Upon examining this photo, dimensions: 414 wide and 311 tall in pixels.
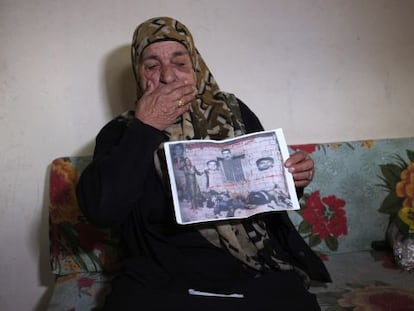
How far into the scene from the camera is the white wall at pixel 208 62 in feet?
5.15

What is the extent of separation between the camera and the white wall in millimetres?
1570

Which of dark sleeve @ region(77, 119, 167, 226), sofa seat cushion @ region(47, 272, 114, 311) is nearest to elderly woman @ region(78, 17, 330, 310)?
dark sleeve @ region(77, 119, 167, 226)

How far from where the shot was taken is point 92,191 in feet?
3.37

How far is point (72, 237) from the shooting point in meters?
1.49

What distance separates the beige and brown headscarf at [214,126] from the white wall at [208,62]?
1.25 feet

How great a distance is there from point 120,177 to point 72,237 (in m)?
0.60

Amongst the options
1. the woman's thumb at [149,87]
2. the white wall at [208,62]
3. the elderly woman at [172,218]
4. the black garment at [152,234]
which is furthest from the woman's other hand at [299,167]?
the white wall at [208,62]

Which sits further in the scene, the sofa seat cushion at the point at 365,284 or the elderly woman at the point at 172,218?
the sofa seat cushion at the point at 365,284

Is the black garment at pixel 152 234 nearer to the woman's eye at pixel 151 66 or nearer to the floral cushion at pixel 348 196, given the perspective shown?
the woman's eye at pixel 151 66

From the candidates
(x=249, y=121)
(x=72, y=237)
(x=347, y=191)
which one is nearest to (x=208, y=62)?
(x=249, y=121)

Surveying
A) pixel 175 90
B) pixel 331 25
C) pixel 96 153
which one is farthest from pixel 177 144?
pixel 331 25

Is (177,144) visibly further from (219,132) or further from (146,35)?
(146,35)

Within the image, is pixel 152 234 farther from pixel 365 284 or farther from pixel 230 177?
pixel 365 284

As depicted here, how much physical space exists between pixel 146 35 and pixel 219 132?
0.37 m
